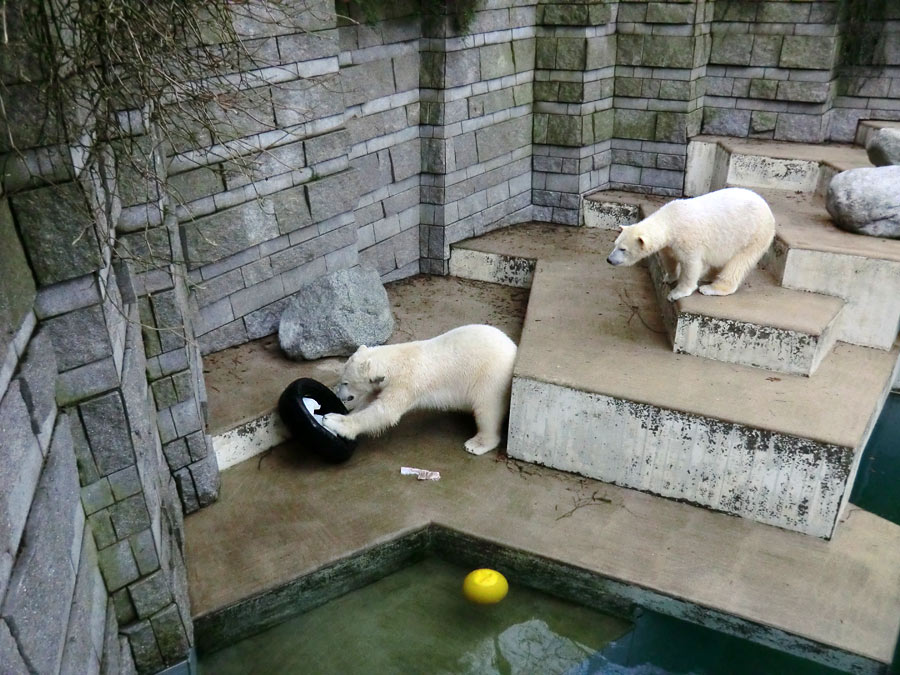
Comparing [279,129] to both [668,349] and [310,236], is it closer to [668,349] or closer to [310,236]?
[310,236]

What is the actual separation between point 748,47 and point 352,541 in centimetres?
654

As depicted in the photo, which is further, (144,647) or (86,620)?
(144,647)

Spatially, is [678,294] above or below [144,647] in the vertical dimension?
above

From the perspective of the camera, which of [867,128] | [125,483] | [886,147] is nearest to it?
[125,483]

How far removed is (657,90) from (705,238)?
3.50 meters

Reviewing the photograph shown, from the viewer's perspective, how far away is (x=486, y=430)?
465cm

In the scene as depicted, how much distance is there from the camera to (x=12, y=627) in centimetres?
178

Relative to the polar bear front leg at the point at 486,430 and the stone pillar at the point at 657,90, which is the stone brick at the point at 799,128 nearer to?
the stone pillar at the point at 657,90

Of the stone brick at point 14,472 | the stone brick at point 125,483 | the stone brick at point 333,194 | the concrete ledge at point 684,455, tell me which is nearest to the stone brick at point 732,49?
the stone brick at point 333,194

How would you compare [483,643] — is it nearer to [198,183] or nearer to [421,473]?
[421,473]

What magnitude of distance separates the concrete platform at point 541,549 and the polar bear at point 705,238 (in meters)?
1.51

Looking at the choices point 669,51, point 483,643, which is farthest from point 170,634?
point 669,51

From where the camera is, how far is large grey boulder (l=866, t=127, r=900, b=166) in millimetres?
6012

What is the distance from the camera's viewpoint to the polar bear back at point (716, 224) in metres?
4.61
